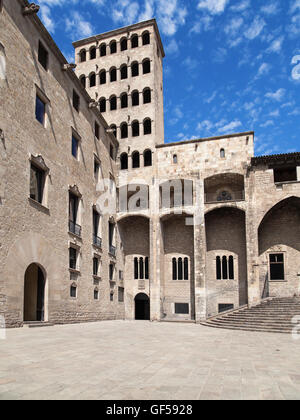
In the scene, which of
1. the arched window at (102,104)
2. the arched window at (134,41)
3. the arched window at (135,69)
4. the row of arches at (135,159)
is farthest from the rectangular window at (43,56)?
the arched window at (134,41)

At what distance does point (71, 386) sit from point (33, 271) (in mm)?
15083

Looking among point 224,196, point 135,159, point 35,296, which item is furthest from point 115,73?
point 35,296

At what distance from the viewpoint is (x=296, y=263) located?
92.9ft

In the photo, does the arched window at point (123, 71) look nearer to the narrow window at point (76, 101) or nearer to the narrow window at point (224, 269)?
the narrow window at point (76, 101)

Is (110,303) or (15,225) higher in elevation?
(15,225)

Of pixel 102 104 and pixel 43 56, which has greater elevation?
pixel 102 104

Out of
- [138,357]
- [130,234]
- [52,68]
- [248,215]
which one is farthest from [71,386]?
[130,234]

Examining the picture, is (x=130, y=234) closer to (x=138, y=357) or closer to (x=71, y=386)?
(x=138, y=357)

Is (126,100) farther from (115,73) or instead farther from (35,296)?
(35,296)

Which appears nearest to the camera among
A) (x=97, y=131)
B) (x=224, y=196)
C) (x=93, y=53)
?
(x=97, y=131)

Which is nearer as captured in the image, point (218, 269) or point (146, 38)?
point (218, 269)

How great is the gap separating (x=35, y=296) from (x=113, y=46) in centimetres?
2788

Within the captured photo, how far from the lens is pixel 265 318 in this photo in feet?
67.3

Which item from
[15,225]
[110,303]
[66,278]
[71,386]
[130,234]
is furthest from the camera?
[130,234]
